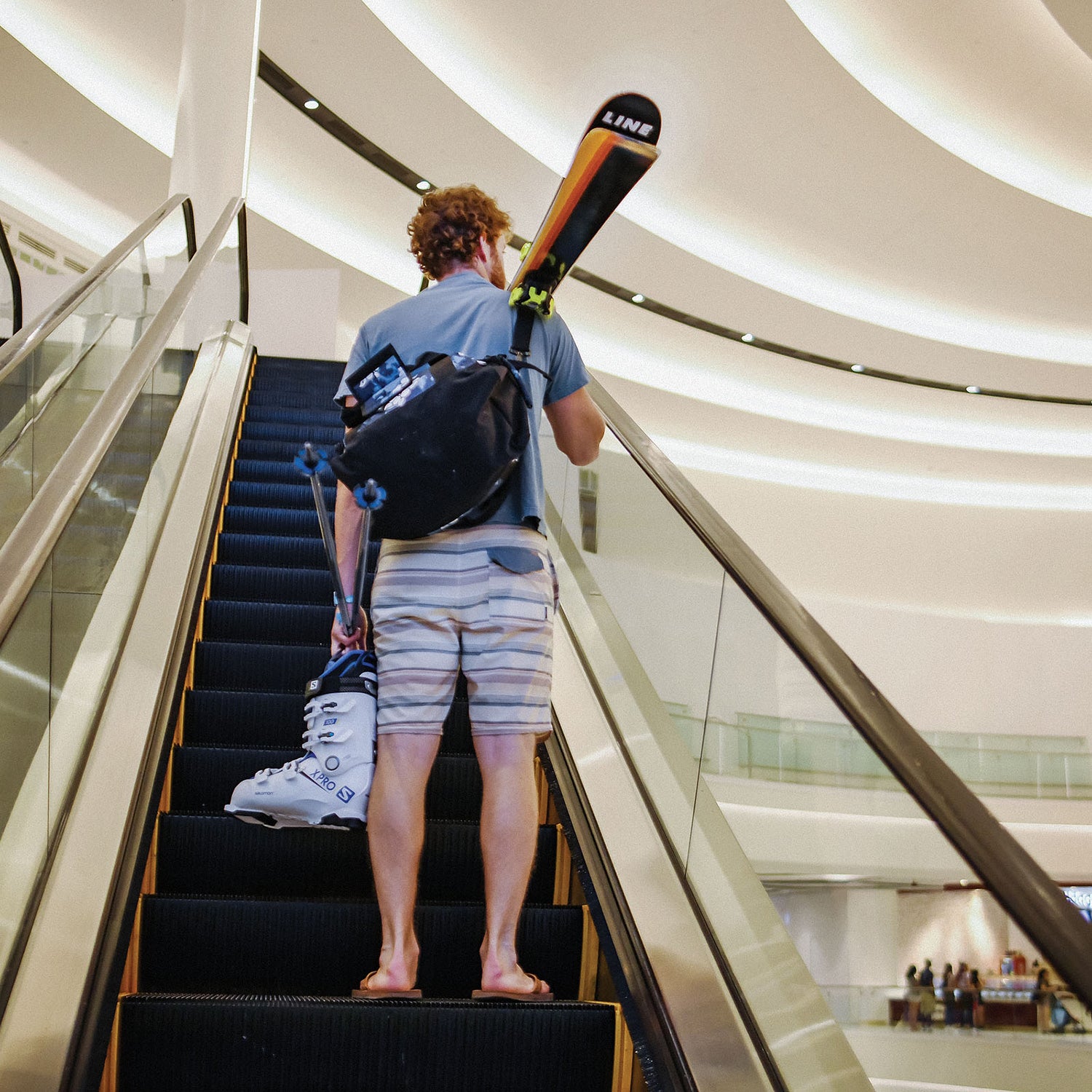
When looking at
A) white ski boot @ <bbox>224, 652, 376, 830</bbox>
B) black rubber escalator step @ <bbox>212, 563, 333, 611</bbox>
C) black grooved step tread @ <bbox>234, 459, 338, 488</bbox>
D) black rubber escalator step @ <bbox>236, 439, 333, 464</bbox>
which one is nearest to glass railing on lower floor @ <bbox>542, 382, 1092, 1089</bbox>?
white ski boot @ <bbox>224, 652, 376, 830</bbox>

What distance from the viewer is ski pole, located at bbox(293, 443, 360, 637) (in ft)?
7.67

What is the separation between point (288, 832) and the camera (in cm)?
291

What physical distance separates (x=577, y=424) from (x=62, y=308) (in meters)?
1.63

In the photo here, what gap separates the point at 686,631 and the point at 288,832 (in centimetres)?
109

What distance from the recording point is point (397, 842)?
2.21 metres

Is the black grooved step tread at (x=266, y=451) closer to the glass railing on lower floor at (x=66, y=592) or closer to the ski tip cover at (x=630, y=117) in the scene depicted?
the glass railing on lower floor at (x=66, y=592)

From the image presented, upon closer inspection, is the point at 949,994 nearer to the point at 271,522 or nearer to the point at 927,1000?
the point at 927,1000

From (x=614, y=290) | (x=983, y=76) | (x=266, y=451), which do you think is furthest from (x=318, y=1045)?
(x=614, y=290)

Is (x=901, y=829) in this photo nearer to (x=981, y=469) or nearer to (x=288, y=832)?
(x=288, y=832)

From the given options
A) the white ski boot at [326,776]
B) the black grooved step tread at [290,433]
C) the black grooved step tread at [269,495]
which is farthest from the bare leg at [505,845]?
the black grooved step tread at [290,433]

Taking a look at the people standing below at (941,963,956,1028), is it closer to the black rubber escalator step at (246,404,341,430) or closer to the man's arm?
the man's arm

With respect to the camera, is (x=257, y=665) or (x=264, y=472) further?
(x=264, y=472)

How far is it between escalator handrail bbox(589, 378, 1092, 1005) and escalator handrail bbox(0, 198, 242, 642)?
1.29 m

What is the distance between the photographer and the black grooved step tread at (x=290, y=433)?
6.31 m
